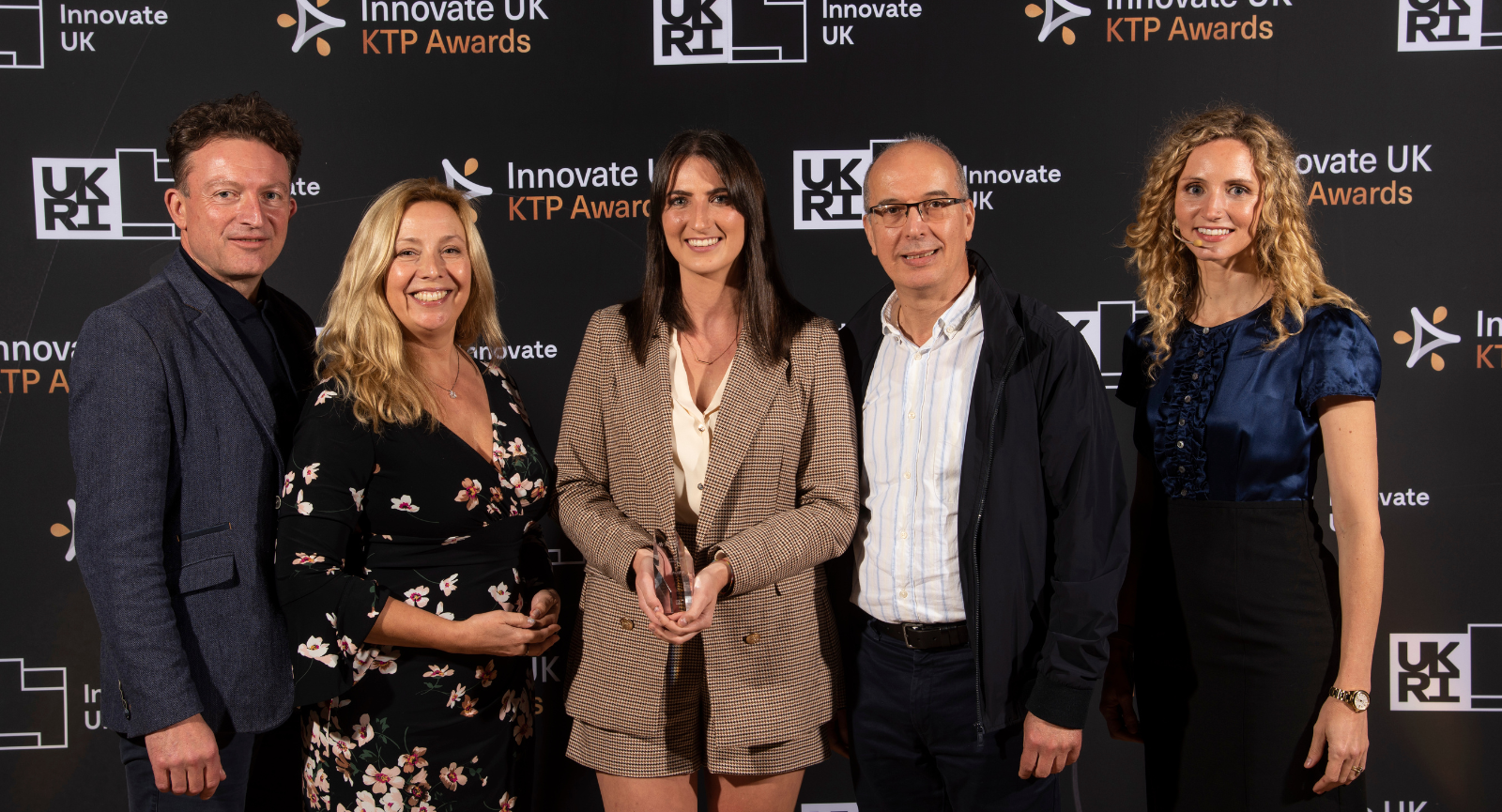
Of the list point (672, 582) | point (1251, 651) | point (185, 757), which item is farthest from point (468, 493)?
point (1251, 651)

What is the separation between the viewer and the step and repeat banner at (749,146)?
2.76 metres

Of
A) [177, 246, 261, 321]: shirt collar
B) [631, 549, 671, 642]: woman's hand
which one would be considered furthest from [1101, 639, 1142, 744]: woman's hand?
[177, 246, 261, 321]: shirt collar

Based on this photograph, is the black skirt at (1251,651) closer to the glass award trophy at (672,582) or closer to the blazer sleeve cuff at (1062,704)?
the blazer sleeve cuff at (1062,704)

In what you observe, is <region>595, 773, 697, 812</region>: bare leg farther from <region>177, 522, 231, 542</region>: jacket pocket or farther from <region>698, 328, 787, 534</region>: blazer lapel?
<region>177, 522, 231, 542</region>: jacket pocket

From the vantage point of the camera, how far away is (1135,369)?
2078mm

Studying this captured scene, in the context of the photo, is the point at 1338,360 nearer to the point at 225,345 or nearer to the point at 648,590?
the point at 648,590

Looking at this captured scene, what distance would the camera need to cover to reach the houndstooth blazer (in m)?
1.75

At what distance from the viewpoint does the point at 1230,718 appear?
5.92 ft

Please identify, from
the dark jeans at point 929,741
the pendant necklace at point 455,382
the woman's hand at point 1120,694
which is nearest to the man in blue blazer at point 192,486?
the pendant necklace at point 455,382

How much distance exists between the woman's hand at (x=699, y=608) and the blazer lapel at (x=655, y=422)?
0.62 feet

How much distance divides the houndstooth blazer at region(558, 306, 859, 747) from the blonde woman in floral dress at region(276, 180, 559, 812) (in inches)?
6.4

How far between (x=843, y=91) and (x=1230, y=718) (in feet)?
6.94

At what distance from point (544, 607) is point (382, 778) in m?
0.45

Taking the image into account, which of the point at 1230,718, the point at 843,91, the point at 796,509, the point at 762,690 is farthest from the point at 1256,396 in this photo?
the point at 843,91
